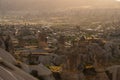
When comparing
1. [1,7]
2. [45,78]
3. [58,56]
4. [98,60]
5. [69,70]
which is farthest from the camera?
[1,7]

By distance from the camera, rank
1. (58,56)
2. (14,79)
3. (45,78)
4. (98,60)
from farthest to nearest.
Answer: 1. (58,56)
2. (98,60)
3. (45,78)
4. (14,79)

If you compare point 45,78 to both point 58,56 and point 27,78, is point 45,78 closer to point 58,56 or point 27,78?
point 27,78

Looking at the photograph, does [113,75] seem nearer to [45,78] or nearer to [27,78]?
[45,78]

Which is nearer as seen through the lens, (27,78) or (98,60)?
(27,78)

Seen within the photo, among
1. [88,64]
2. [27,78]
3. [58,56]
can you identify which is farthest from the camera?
[58,56]

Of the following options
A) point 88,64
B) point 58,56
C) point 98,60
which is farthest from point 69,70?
point 58,56

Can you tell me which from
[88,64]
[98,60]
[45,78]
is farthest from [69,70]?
[88,64]

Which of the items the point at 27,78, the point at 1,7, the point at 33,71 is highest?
the point at 27,78

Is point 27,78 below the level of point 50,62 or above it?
above

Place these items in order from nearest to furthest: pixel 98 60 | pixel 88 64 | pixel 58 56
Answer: pixel 98 60
pixel 88 64
pixel 58 56
